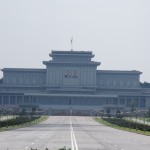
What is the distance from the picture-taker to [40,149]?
115 ft

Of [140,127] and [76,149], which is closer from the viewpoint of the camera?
[76,149]

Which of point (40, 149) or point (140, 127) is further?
point (140, 127)

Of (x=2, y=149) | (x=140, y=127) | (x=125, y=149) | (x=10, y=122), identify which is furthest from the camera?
(x=10, y=122)

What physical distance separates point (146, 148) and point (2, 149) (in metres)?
9.66

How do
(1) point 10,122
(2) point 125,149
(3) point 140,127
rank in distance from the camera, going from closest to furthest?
(2) point 125,149
(3) point 140,127
(1) point 10,122

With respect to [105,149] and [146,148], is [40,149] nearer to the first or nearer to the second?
[105,149]

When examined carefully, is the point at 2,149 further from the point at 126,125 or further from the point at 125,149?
the point at 126,125

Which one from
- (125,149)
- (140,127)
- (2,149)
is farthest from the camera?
(140,127)

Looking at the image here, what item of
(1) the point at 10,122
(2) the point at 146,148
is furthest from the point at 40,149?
(1) the point at 10,122

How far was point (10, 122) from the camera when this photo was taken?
311ft

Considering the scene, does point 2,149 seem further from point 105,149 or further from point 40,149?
point 105,149

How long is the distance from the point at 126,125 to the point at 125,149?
58153mm

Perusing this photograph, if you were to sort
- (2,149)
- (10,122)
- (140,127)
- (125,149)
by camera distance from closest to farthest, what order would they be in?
1. (2,149)
2. (125,149)
3. (140,127)
4. (10,122)

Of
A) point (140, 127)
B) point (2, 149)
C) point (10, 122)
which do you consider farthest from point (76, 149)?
point (10, 122)
